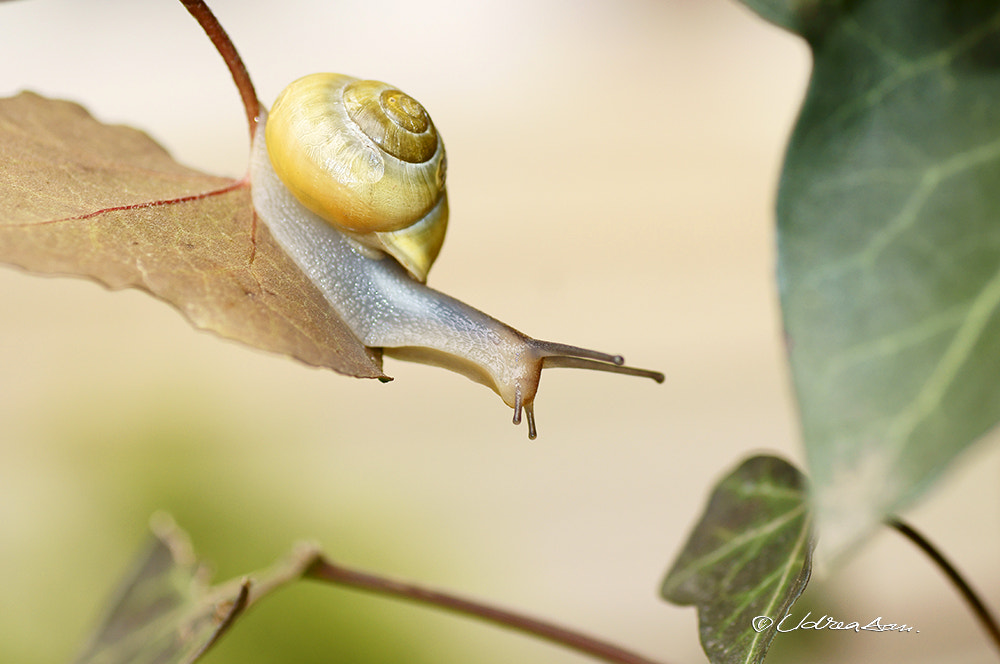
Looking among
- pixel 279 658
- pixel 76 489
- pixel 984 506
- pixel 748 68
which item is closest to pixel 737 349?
pixel 984 506

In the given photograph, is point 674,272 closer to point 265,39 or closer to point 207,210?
point 265,39

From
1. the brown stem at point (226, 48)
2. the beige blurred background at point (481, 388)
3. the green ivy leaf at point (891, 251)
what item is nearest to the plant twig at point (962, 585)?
the green ivy leaf at point (891, 251)

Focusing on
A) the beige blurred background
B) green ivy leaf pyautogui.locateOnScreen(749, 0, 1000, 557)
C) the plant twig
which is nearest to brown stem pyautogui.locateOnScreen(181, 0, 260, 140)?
green ivy leaf pyautogui.locateOnScreen(749, 0, 1000, 557)

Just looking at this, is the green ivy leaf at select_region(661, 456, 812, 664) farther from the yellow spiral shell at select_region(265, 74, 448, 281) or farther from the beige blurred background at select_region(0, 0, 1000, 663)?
the beige blurred background at select_region(0, 0, 1000, 663)

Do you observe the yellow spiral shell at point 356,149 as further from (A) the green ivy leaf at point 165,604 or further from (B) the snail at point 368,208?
(A) the green ivy leaf at point 165,604

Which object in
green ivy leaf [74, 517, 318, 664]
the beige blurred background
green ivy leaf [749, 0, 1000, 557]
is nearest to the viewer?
green ivy leaf [749, 0, 1000, 557]

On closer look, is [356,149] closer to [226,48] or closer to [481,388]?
[226,48]
